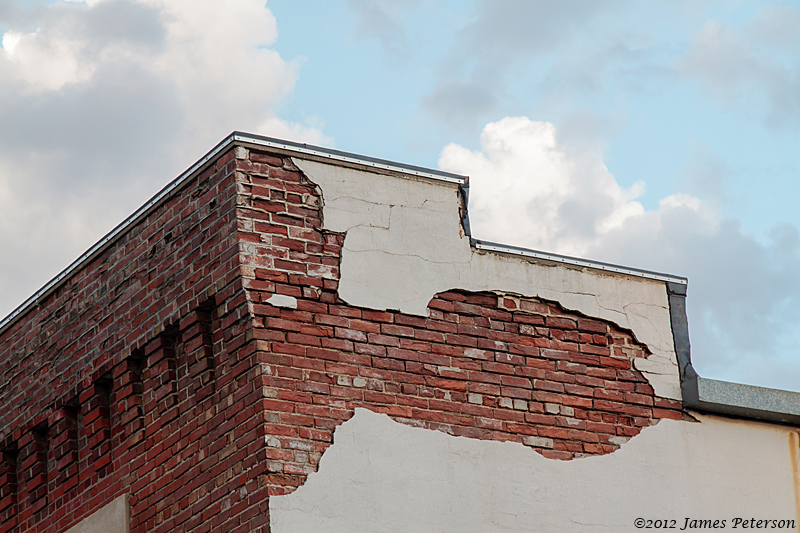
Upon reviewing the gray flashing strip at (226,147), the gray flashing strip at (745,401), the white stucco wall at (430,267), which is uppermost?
the gray flashing strip at (226,147)

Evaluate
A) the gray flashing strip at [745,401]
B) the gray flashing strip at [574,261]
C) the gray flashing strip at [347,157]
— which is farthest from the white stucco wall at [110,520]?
the gray flashing strip at [745,401]

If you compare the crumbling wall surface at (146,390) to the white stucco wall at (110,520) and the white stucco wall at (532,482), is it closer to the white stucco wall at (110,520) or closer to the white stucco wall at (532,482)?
the white stucco wall at (110,520)

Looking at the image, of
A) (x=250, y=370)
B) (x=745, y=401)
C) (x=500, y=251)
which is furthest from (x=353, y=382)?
(x=745, y=401)

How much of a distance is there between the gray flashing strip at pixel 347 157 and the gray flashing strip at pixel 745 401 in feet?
8.65

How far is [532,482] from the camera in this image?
28.7ft

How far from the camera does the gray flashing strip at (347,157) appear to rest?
8547 millimetres

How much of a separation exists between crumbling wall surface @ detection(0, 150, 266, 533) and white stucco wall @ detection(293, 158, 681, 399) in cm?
90

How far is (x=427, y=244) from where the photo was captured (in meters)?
8.96

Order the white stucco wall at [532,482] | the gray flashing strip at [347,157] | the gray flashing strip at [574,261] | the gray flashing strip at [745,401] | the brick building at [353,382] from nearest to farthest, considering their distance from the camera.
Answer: the white stucco wall at [532,482], the brick building at [353,382], the gray flashing strip at [347,157], the gray flashing strip at [574,261], the gray flashing strip at [745,401]

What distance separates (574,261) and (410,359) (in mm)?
1826

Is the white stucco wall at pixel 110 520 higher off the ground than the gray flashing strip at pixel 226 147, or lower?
lower

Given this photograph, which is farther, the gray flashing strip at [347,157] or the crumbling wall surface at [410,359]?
the gray flashing strip at [347,157]

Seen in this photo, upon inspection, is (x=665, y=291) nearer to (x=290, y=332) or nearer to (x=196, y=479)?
(x=290, y=332)

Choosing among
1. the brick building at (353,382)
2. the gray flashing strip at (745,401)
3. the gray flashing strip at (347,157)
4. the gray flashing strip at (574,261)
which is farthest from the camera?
the gray flashing strip at (745,401)
